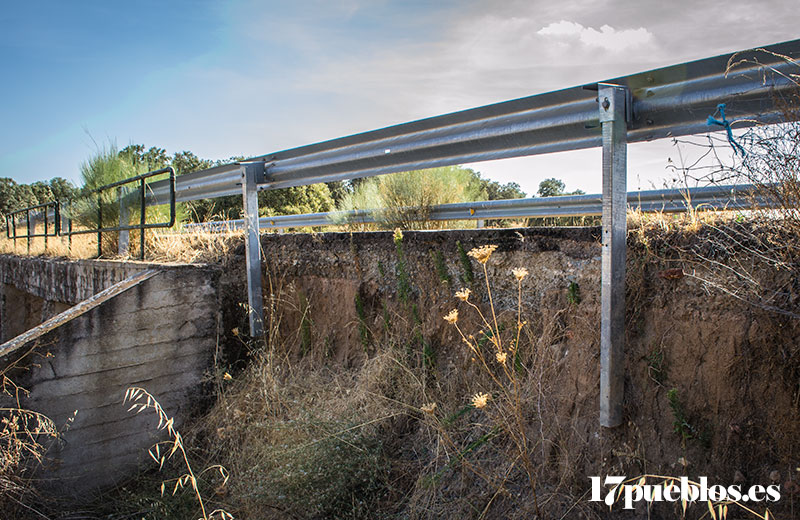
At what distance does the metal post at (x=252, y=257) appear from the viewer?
17.8 ft

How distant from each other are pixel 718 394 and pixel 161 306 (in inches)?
185

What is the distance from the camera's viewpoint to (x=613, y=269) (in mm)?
2842

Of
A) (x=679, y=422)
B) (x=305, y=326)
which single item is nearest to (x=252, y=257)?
(x=305, y=326)

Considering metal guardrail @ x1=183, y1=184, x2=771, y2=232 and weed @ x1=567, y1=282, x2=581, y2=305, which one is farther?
metal guardrail @ x1=183, y1=184, x2=771, y2=232

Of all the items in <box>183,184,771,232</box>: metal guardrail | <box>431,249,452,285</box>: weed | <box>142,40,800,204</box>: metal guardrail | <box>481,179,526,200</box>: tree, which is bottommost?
<box>431,249,452,285</box>: weed

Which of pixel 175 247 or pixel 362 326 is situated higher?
pixel 175 247

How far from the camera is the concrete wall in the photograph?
4.83 meters

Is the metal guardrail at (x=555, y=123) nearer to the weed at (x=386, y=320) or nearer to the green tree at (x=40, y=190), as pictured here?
the weed at (x=386, y=320)

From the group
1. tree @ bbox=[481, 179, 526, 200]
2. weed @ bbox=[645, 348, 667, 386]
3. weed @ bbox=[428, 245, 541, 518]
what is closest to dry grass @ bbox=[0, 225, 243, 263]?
weed @ bbox=[428, 245, 541, 518]

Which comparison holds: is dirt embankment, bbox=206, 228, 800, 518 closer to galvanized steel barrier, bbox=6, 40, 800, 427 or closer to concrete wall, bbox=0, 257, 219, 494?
galvanized steel barrier, bbox=6, 40, 800, 427

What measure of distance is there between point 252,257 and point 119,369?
1.59m

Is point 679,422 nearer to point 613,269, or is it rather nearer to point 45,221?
point 613,269

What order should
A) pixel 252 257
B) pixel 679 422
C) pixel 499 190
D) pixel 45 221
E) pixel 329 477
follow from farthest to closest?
1. pixel 499 190
2. pixel 45 221
3. pixel 252 257
4. pixel 329 477
5. pixel 679 422

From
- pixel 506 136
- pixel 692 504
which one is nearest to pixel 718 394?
pixel 692 504
